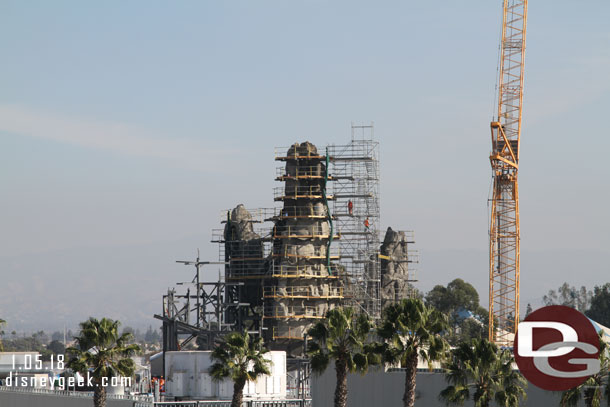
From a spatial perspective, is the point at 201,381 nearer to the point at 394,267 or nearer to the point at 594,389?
the point at 594,389

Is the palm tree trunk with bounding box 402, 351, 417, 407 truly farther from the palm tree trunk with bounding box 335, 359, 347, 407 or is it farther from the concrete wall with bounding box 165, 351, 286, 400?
the concrete wall with bounding box 165, 351, 286, 400

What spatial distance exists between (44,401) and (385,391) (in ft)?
101

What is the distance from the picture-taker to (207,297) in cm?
14250

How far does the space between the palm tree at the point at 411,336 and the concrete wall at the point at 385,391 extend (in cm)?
1133

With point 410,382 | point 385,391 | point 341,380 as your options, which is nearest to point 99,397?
point 341,380

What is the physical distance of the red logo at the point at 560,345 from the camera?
63219 millimetres

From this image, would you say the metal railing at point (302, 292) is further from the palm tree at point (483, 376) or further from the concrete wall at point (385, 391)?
the palm tree at point (483, 376)

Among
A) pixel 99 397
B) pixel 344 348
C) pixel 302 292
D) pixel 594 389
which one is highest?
pixel 302 292

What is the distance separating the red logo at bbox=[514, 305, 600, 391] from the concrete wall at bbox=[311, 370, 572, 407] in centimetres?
1012

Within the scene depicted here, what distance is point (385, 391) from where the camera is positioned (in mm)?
95375

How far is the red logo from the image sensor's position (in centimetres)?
6322

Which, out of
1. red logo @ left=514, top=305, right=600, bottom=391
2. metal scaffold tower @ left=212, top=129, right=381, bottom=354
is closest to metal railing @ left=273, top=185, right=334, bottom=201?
metal scaffold tower @ left=212, top=129, right=381, bottom=354

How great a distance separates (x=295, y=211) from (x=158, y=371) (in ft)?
157

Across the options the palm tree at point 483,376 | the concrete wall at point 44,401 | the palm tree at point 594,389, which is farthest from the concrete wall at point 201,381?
the palm tree at point 594,389
